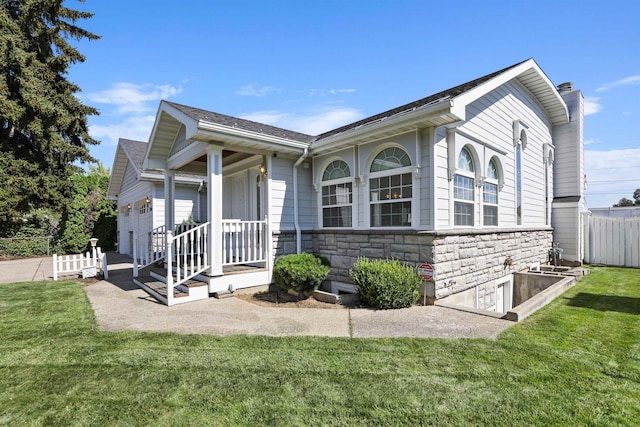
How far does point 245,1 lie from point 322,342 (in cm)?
883

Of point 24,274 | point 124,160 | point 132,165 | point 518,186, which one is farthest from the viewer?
point 124,160

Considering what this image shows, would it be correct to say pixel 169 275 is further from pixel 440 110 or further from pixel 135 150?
pixel 135 150

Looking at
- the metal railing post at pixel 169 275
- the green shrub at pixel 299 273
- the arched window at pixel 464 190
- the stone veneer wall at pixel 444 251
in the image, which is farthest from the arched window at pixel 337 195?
the metal railing post at pixel 169 275

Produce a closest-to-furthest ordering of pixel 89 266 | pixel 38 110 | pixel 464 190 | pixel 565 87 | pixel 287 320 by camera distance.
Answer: pixel 287 320 < pixel 464 190 < pixel 89 266 < pixel 565 87 < pixel 38 110

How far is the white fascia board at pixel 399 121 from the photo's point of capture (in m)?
5.11

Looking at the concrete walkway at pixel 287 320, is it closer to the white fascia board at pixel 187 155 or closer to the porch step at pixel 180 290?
the porch step at pixel 180 290

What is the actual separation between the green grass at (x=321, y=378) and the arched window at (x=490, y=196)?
319cm

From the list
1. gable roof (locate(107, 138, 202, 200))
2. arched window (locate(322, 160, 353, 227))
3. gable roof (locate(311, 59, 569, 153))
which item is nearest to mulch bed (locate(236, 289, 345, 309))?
arched window (locate(322, 160, 353, 227))

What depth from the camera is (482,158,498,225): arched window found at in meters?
7.40

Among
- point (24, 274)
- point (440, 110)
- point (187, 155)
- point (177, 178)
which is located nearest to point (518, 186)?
point (440, 110)

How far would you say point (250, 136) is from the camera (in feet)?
21.3

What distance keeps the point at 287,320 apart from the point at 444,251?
127 inches

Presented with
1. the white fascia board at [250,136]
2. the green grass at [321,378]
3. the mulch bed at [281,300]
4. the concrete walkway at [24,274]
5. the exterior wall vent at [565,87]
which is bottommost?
the concrete walkway at [24,274]

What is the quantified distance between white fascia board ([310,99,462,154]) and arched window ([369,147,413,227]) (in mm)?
695
